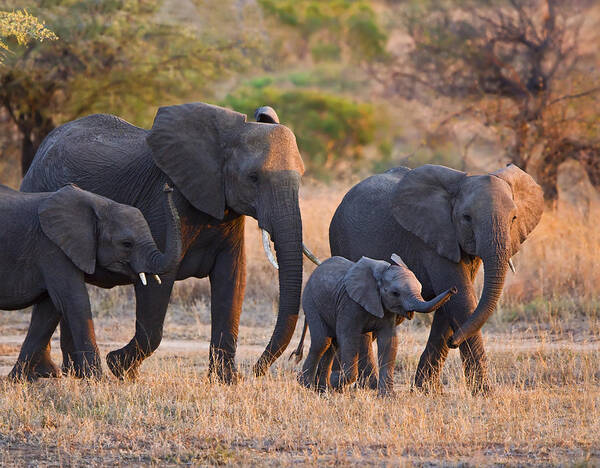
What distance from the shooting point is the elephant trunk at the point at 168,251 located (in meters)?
8.92

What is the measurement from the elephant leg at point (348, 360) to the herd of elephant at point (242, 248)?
11 mm

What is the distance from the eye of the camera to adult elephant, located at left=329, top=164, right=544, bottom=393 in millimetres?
8672

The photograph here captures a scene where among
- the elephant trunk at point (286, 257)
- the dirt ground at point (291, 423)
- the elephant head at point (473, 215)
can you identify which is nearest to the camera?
the dirt ground at point (291, 423)

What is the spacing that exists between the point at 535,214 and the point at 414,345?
9.77 ft

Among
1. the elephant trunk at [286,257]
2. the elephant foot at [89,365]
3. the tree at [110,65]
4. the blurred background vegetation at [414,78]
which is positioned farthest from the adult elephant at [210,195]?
the tree at [110,65]

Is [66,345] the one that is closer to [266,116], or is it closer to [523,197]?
[266,116]

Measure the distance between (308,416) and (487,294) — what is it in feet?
5.77

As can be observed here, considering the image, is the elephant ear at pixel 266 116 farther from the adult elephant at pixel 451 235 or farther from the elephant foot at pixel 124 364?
the elephant foot at pixel 124 364

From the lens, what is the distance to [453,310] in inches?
354

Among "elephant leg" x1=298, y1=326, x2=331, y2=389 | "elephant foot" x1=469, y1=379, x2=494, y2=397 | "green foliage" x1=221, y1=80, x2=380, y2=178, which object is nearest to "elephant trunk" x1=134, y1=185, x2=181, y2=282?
"elephant leg" x1=298, y1=326, x2=331, y2=389

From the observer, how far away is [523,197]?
9281 millimetres

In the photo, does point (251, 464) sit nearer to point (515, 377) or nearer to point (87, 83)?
point (515, 377)

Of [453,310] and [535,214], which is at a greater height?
[535,214]

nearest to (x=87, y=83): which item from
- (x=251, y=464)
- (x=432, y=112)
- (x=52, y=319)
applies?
(x=432, y=112)
